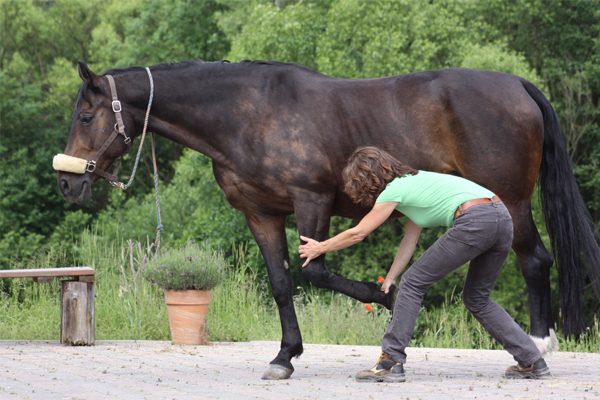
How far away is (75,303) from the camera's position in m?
7.97

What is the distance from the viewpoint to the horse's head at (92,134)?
5270mm

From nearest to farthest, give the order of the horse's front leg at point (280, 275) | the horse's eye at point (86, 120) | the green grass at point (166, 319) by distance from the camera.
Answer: the horse's front leg at point (280, 275)
the horse's eye at point (86, 120)
the green grass at point (166, 319)

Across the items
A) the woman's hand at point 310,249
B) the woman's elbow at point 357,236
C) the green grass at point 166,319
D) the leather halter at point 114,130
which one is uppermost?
the leather halter at point 114,130

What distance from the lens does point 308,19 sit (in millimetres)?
22641

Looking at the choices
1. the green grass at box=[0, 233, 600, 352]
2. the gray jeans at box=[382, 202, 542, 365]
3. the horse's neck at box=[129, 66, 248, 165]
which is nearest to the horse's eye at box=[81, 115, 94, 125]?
the horse's neck at box=[129, 66, 248, 165]

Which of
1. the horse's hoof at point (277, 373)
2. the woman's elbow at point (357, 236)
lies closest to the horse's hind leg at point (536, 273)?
the woman's elbow at point (357, 236)

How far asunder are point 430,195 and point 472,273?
2.14ft

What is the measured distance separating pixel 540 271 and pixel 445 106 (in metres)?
1.34

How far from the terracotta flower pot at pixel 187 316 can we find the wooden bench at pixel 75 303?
841mm

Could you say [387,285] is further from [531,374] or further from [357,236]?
[531,374]

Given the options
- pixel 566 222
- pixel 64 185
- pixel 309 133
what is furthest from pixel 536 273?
pixel 64 185

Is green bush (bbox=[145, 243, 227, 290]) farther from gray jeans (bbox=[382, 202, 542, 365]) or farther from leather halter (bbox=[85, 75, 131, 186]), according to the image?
gray jeans (bbox=[382, 202, 542, 365])

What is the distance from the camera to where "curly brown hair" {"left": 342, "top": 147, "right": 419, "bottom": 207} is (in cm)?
454

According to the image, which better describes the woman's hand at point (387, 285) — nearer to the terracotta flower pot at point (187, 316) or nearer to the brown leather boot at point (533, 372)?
the brown leather boot at point (533, 372)
